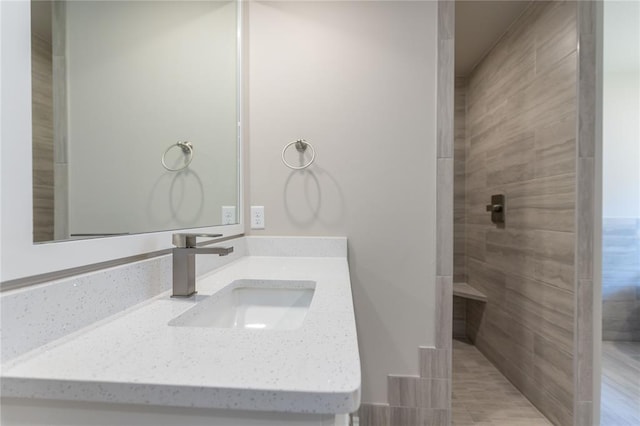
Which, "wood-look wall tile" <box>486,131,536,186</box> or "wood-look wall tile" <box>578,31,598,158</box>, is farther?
"wood-look wall tile" <box>486,131,536,186</box>

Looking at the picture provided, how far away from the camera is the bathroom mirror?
545mm

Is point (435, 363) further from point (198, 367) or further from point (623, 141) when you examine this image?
point (623, 141)

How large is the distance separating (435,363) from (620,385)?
1.59m

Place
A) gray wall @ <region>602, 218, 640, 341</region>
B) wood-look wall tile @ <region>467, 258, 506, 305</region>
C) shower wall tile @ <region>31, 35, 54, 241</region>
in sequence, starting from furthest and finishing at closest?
gray wall @ <region>602, 218, 640, 341</region> → wood-look wall tile @ <region>467, 258, 506, 305</region> → shower wall tile @ <region>31, 35, 54, 241</region>

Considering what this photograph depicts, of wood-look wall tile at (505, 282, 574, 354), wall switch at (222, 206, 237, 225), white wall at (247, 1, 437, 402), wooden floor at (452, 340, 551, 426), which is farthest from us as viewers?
wooden floor at (452, 340, 551, 426)

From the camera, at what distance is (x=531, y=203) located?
1.88m

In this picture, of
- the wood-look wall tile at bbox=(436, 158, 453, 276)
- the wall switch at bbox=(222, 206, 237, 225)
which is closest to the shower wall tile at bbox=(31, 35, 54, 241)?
the wall switch at bbox=(222, 206, 237, 225)

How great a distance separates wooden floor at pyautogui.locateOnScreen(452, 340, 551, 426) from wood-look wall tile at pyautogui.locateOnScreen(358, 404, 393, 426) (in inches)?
19.3

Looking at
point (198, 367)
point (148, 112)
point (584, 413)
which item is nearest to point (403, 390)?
point (584, 413)

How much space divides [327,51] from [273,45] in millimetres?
275

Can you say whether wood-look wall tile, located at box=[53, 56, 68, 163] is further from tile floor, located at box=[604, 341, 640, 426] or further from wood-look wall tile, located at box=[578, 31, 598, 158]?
tile floor, located at box=[604, 341, 640, 426]

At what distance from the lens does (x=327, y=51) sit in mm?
1489

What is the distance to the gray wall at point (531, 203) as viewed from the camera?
1573 mm

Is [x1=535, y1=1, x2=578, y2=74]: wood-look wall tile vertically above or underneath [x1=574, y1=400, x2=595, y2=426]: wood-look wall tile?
above
